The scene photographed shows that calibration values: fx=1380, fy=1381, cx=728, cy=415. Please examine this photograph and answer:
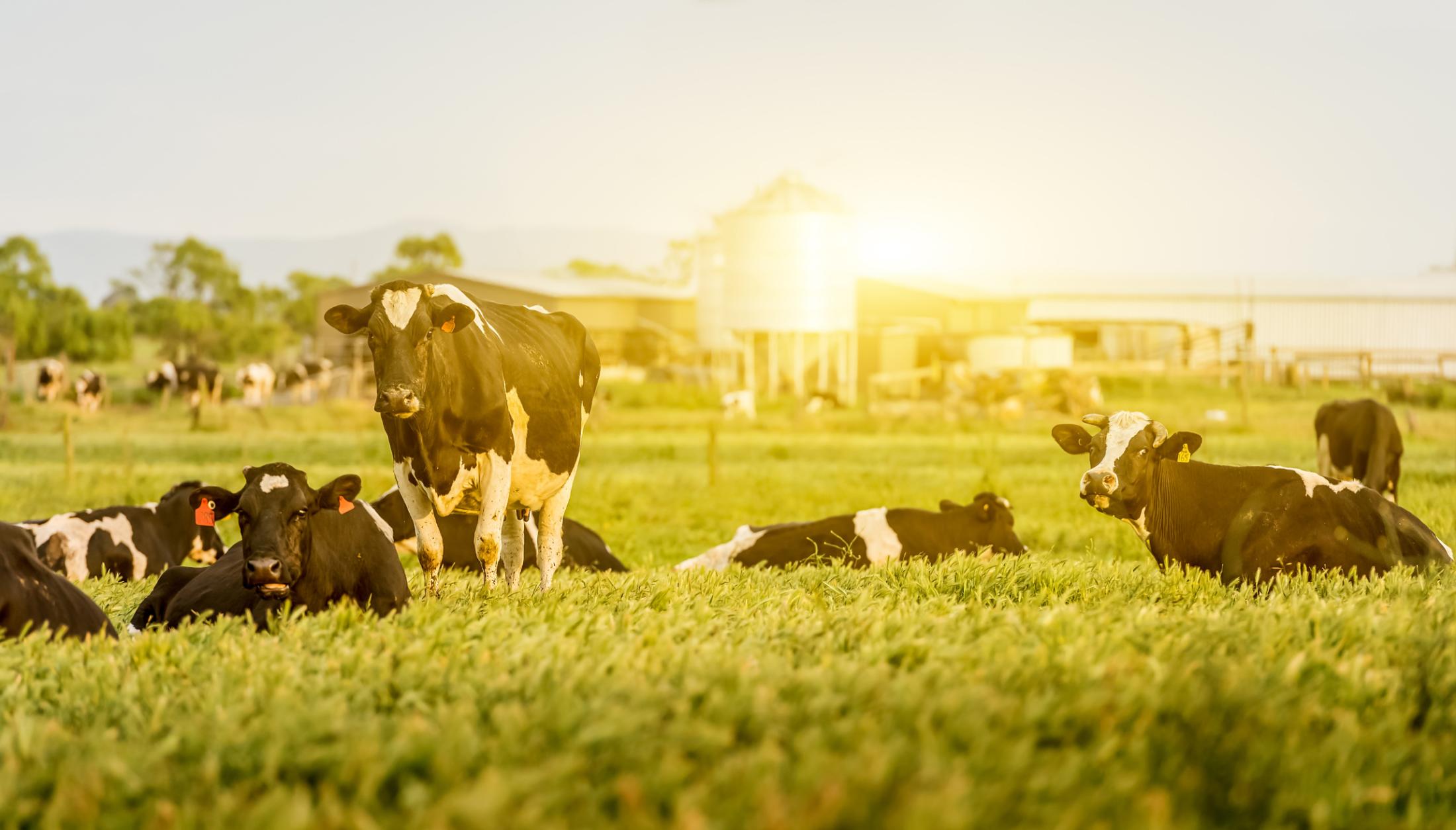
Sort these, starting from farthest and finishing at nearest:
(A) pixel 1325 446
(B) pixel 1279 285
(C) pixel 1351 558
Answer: (B) pixel 1279 285
(A) pixel 1325 446
(C) pixel 1351 558

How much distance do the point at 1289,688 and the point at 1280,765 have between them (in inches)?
28.0

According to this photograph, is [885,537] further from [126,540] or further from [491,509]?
[126,540]

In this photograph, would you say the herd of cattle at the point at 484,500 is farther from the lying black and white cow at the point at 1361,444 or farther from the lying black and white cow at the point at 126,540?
the lying black and white cow at the point at 1361,444

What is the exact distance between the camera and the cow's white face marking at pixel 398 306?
8.27 meters

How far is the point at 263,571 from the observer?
7.34 m

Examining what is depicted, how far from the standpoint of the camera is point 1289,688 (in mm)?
5270

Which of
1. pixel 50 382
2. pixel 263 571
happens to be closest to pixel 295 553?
pixel 263 571

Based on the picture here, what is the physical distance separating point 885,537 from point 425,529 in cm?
524

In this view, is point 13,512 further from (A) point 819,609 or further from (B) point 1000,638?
(B) point 1000,638

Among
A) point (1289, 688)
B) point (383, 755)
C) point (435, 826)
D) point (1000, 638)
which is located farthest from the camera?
point (1000, 638)

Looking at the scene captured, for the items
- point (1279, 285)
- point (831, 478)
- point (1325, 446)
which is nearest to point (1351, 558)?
point (1325, 446)

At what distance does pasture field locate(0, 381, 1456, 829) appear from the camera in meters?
4.18

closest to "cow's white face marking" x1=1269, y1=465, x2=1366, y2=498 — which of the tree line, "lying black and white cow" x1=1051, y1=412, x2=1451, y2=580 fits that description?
"lying black and white cow" x1=1051, y1=412, x2=1451, y2=580

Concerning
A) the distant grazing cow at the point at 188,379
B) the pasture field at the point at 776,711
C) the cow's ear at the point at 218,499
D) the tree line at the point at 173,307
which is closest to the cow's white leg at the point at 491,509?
the pasture field at the point at 776,711
